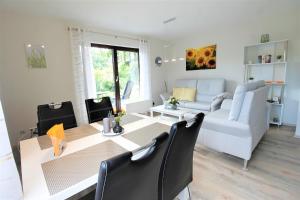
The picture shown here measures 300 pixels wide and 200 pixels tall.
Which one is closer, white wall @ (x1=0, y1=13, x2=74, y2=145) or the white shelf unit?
white wall @ (x1=0, y1=13, x2=74, y2=145)

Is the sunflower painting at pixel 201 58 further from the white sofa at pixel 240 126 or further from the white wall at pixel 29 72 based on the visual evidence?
the white wall at pixel 29 72

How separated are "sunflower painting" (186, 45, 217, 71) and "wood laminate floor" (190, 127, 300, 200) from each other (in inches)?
99.7

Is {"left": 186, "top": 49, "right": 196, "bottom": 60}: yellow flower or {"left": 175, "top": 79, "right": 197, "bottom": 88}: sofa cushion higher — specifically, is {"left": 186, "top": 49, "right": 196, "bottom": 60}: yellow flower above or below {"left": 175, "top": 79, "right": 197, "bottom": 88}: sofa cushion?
above

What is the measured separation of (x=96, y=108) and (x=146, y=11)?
77.9 inches

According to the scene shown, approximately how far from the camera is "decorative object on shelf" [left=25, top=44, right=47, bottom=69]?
2.72 m

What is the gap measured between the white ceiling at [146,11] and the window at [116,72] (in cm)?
58

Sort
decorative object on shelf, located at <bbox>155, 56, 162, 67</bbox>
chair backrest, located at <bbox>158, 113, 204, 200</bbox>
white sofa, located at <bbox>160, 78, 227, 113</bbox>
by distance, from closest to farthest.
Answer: chair backrest, located at <bbox>158, 113, 204, 200</bbox>, white sofa, located at <bbox>160, 78, 227, 113</bbox>, decorative object on shelf, located at <bbox>155, 56, 162, 67</bbox>

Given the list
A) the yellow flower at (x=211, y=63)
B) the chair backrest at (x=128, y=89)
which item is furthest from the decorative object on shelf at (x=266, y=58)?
the chair backrest at (x=128, y=89)

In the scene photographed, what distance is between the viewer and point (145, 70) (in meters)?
4.56

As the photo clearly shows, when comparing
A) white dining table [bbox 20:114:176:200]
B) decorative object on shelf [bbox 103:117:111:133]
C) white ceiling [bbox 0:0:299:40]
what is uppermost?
white ceiling [bbox 0:0:299:40]

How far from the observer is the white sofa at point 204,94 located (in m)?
3.65

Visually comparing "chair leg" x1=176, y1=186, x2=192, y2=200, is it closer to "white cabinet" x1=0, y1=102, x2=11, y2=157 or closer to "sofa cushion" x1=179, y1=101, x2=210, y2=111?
"white cabinet" x1=0, y1=102, x2=11, y2=157

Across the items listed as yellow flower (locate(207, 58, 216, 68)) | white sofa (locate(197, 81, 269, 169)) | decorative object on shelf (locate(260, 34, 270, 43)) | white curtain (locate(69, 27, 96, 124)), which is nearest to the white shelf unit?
decorative object on shelf (locate(260, 34, 270, 43))

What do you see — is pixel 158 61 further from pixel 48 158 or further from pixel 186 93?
pixel 48 158
